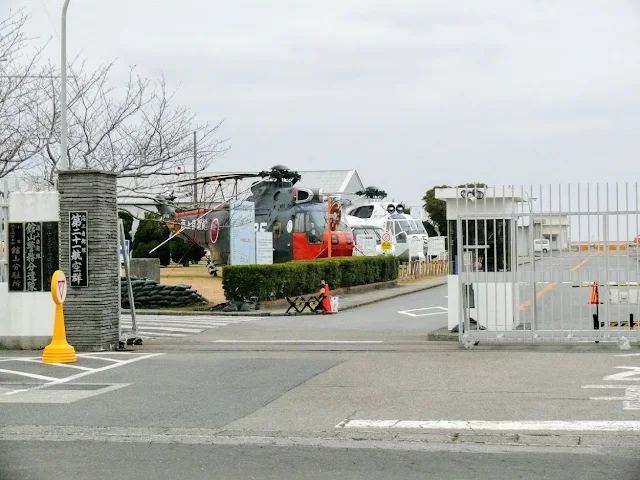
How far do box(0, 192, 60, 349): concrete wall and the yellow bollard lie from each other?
1685 millimetres

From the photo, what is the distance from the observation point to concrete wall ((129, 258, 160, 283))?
32634mm

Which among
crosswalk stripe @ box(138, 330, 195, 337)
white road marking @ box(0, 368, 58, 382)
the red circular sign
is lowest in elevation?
white road marking @ box(0, 368, 58, 382)

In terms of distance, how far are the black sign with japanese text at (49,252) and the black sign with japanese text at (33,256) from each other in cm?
7

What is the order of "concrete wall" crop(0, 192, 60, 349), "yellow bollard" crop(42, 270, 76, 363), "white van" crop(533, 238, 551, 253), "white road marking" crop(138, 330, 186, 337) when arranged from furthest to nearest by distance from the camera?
"white road marking" crop(138, 330, 186, 337) → "concrete wall" crop(0, 192, 60, 349) → "white van" crop(533, 238, 551, 253) → "yellow bollard" crop(42, 270, 76, 363)

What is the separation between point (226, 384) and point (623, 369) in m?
5.29

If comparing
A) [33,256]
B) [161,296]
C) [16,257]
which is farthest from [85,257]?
[161,296]

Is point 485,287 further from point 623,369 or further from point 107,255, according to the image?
point 107,255

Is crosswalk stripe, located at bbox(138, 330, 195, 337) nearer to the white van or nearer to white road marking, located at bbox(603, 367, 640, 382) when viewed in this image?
the white van

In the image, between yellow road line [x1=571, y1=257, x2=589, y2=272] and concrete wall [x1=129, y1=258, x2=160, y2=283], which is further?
concrete wall [x1=129, y1=258, x2=160, y2=283]

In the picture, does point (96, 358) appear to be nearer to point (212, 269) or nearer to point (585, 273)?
point (585, 273)

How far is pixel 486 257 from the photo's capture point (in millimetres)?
16453

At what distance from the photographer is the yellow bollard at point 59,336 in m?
15.2

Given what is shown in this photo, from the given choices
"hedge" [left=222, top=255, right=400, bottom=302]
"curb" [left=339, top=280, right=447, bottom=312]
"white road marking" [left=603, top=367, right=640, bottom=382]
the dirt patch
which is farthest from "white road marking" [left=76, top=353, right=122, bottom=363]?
"curb" [left=339, top=280, right=447, bottom=312]

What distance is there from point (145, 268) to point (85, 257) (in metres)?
16.3
